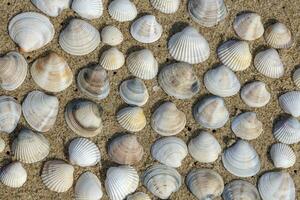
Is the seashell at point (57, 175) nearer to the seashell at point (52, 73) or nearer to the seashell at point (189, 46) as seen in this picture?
the seashell at point (52, 73)

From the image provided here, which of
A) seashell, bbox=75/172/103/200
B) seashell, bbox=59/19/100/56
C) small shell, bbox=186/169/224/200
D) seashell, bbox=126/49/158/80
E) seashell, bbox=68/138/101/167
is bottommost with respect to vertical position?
seashell, bbox=75/172/103/200

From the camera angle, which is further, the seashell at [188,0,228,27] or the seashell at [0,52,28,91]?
the seashell at [188,0,228,27]

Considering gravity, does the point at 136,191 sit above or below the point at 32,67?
below

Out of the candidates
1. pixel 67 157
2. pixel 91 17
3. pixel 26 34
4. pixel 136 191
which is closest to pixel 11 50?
pixel 26 34

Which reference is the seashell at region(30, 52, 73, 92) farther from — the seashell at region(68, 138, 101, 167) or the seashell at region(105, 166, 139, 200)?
the seashell at region(105, 166, 139, 200)

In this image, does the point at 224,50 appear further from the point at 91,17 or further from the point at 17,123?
the point at 17,123

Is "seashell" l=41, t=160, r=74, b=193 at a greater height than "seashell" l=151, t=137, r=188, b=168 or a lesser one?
lesser

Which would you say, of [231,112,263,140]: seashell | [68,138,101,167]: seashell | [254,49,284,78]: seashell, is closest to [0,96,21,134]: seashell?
[68,138,101,167]: seashell

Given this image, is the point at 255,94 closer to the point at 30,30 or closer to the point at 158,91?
the point at 158,91
